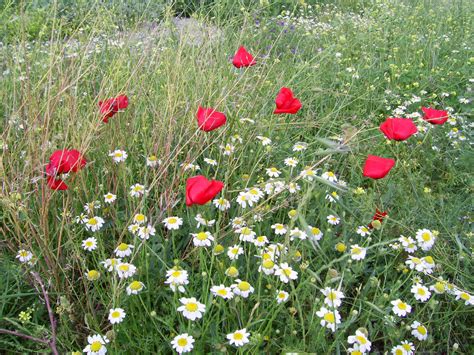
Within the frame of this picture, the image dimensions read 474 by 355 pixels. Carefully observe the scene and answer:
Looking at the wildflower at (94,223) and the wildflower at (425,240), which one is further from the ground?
the wildflower at (94,223)

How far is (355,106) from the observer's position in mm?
2939

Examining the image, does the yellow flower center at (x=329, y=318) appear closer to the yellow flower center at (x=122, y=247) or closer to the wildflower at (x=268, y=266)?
the wildflower at (x=268, y=266)

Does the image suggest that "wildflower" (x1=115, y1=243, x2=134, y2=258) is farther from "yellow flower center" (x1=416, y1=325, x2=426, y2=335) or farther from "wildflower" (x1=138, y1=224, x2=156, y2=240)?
"yellow flower center" (x1=416, y1=325, x2=426, y2=335)

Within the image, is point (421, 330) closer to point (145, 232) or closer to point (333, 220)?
point (333, 220)

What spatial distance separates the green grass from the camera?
4.45ft

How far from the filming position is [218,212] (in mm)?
1855

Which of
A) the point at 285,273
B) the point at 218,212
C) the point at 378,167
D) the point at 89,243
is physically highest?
the point at 378,167

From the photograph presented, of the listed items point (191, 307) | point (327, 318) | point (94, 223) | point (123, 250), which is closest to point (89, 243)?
point (94, 223)

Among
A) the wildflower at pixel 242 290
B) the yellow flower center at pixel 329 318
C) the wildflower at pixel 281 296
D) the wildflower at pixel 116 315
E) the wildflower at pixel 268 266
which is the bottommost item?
the wildflower at pixel 281 296

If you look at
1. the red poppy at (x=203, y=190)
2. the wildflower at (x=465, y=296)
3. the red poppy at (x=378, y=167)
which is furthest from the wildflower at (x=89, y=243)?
the wildflower at (x=465, y=296)

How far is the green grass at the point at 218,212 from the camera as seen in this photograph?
53.4 inches

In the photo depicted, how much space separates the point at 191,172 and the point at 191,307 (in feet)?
2.69

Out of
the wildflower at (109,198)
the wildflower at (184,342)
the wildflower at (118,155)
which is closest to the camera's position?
the wildflower at (184,342)

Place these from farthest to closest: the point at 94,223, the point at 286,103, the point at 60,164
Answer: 1. the point at 286,103
2. the point at 94,223
3. the point at 60,164
